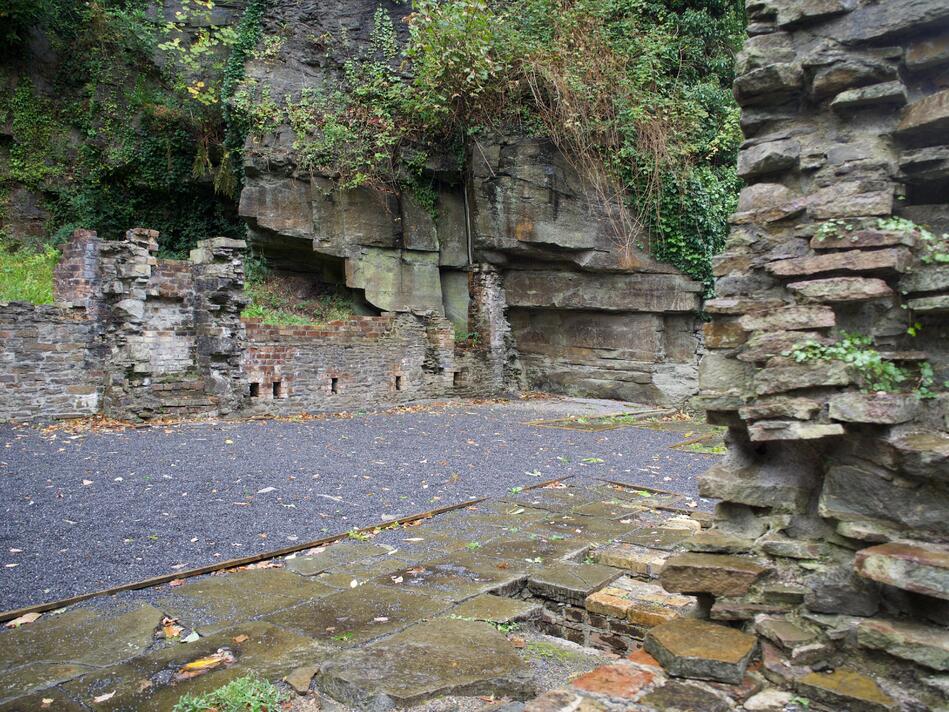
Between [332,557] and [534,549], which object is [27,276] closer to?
[332,557]

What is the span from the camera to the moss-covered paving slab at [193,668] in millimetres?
2686

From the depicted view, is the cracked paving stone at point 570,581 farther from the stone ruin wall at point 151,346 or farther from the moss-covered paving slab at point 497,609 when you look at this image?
the stone ruin wall at point 151,346

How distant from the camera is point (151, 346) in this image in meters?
11.7

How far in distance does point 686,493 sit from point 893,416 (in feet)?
13.6

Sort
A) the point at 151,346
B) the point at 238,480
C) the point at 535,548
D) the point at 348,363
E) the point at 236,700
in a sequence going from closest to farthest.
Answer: the point at 236,700
the point at 535,548
the point at 238,480
the point at 151,346
the point at 348,363

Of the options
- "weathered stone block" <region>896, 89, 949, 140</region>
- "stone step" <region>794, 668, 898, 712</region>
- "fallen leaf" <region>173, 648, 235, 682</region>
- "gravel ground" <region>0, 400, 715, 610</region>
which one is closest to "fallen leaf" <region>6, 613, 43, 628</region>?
"gravel ground" <region>0, 400, 715, 610</region>

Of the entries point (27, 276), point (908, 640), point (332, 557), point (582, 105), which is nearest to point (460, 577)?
point (332, 557)

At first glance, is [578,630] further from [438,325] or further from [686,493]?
[438,325]

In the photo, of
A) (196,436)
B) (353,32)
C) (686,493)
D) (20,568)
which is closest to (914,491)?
(686,493)

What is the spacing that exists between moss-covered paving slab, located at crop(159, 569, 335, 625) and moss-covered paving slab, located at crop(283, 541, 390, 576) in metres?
0.13

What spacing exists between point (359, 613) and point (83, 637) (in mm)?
1364

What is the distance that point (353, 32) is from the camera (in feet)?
59.1

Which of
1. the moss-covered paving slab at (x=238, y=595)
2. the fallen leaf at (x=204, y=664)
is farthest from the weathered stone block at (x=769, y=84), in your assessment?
the fallen leaf at (x=204, y=664)

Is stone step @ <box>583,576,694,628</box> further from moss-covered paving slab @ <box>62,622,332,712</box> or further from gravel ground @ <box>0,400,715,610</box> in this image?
gravel ground @ <box>0,400,715,610</box>
